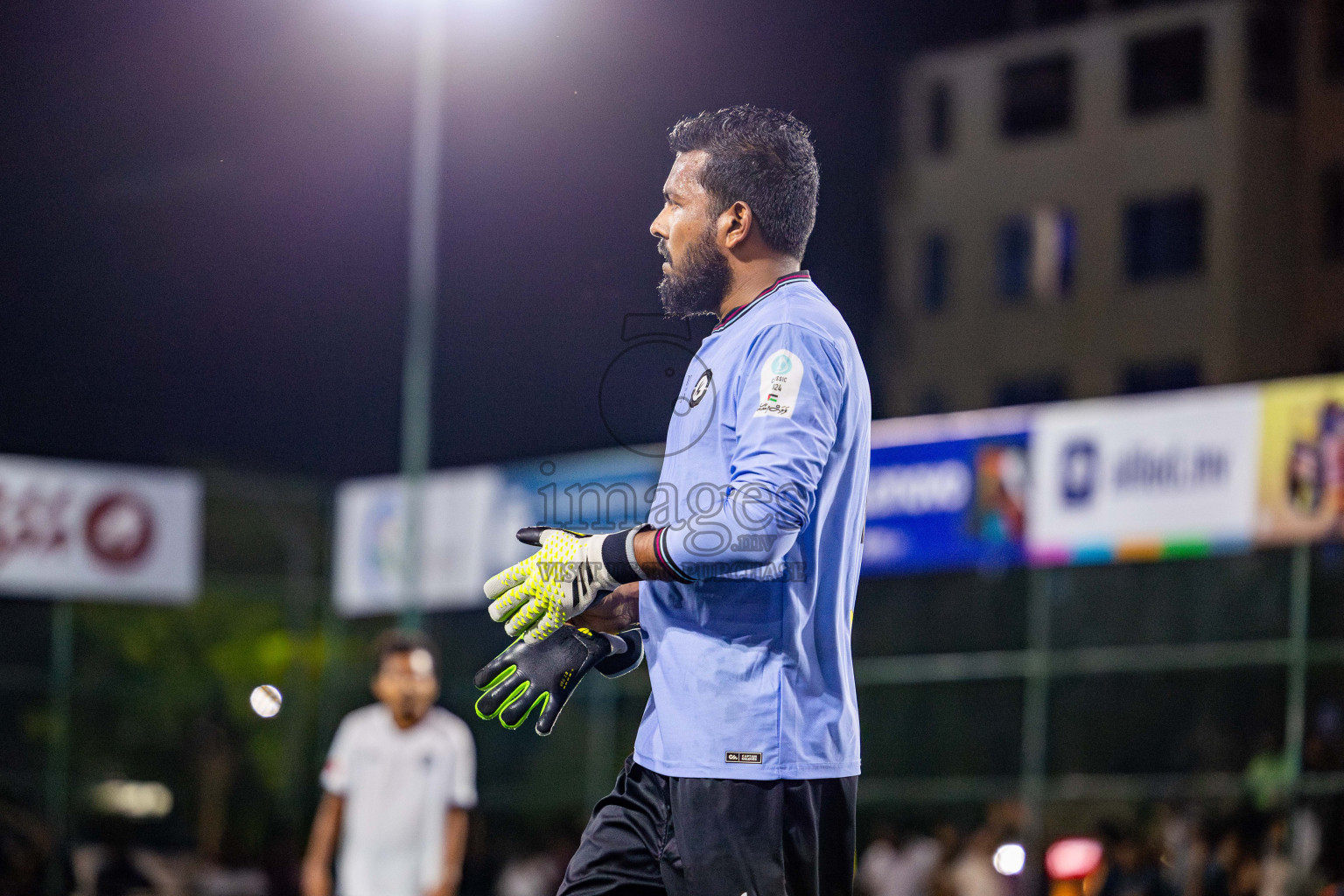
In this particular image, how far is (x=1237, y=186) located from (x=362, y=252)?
1998 centimetres

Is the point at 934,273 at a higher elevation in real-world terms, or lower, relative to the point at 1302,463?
higher

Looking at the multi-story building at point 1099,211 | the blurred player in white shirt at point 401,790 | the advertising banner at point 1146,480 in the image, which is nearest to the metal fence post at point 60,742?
the blurred player in white shirt at point 401,790

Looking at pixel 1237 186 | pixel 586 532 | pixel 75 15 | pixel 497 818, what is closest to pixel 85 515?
pixel 497 818

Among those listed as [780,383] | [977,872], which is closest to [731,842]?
[780,383]

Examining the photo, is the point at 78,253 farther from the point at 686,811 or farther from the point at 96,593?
the point at 96,593

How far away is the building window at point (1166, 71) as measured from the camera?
33.2 m

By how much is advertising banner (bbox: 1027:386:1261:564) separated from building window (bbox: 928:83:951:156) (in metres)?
25.4

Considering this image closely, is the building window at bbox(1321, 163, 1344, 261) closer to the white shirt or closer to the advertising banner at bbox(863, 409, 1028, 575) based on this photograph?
the advertising banner at bbox(863, 409, 1028, 575)

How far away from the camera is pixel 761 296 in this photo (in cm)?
317

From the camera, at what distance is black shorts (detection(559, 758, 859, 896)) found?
117 inches

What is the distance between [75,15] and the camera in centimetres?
434

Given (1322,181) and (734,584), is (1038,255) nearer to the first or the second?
(1322,181)

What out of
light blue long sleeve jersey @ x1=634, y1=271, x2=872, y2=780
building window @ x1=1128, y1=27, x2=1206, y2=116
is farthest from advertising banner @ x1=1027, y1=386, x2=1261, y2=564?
building window @ x1=1128, y1=27, x2=1206, y2=116

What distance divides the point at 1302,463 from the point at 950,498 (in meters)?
3.10
